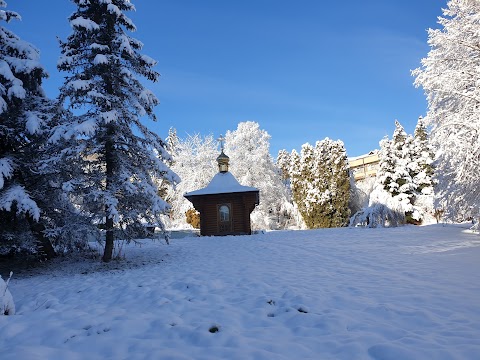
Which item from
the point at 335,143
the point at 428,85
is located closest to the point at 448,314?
the point at 428,85

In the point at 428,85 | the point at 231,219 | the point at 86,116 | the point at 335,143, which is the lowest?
the point at 231,219

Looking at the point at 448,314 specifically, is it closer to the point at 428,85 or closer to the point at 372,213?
the point at 428,85

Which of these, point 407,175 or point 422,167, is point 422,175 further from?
point 407,175

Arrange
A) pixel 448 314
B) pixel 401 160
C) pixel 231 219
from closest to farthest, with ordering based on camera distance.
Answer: pixel 448 314
pixel 231 219
pixel 401 160

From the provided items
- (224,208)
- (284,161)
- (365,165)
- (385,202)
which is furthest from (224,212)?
(365,165)

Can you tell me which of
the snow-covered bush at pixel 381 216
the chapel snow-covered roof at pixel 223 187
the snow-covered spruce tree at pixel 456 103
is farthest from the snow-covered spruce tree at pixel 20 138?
the snow-covered bush at pixel 381 216

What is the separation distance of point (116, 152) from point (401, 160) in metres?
27.4

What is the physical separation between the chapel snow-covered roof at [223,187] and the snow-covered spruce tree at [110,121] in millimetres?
10835

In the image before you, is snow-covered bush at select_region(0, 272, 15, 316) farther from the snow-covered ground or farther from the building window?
the building window

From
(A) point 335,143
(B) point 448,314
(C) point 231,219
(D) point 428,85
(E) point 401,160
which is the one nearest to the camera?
(B) point 448,314

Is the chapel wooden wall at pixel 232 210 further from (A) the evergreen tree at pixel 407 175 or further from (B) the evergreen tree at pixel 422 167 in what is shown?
(B) the evergreen tree at pixel 422 167

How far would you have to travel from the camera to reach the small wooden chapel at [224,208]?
21.9 meters

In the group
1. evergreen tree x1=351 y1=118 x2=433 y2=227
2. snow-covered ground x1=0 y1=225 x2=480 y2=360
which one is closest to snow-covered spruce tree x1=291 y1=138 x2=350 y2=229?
evergreen tree x1=351 y1=118 x2=433 y2=227

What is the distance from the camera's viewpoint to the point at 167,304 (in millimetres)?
5473
